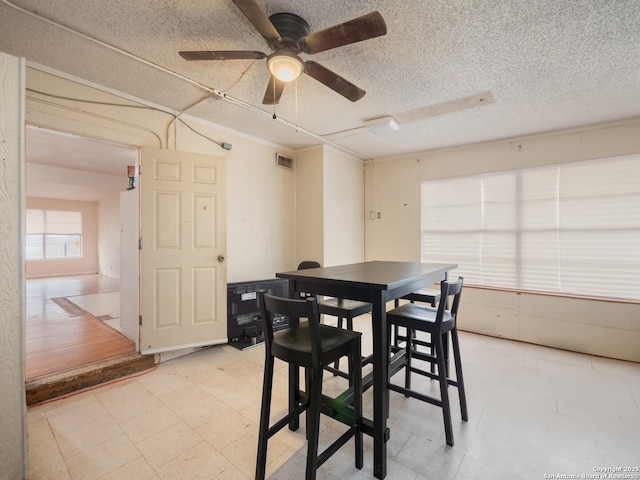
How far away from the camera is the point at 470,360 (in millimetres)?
3201

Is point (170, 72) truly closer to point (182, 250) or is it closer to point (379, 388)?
point (182, 250)

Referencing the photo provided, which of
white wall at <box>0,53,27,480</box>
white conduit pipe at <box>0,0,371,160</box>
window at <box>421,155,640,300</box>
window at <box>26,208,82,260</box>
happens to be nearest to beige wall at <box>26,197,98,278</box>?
window at <box>26,208,82,260</box>

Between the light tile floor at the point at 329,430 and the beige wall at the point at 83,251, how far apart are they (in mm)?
9065

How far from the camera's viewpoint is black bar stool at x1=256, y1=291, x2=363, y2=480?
1.39 m

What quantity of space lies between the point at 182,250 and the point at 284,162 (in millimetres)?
2109

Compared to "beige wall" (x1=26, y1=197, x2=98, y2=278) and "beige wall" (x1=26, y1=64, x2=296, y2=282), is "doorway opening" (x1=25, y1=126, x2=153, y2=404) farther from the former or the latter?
"beige wall" (x1=26, y1=64, x2=296, y2=282)

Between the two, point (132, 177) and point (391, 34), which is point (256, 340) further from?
point (391, 34)

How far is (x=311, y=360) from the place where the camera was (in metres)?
1.45

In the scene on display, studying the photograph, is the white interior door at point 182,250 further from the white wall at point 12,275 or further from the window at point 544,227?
the window at point 544,227

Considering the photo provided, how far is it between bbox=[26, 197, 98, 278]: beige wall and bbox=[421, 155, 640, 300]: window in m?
10.5

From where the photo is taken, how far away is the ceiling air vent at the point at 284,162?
14.6 ft

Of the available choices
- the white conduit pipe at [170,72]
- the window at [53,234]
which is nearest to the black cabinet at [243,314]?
the white conduit pipe at [170,72]

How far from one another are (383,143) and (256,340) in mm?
3258

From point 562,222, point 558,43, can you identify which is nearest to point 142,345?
point 558,43
